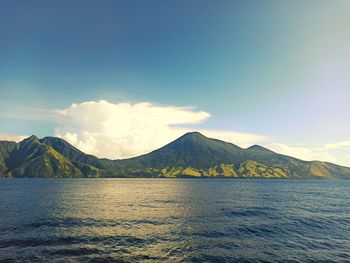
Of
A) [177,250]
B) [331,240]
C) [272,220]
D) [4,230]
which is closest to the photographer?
[177,250]

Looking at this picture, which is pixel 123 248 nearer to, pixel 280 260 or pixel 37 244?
pixel 37 244

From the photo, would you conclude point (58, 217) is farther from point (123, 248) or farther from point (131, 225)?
point (123, 248)

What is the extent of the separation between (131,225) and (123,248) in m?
18.3

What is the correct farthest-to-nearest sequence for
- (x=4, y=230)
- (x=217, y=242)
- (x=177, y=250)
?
(x=4, y=230)
(x=217, y=242)
(x=177, y=250)

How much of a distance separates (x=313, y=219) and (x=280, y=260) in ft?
133

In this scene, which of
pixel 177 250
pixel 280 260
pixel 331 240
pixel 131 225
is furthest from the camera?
pixel 131 225

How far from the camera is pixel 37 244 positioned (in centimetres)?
4372

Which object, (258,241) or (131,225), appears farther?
(131,225)

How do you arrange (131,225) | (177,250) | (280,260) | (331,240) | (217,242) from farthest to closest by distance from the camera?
(131,225)
(331,240)
(217,242)
(177,250)
(280,260)

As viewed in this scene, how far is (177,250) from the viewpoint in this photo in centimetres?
4175

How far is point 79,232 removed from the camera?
52.4 m

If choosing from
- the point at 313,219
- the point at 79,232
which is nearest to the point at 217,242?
the point at 79,232

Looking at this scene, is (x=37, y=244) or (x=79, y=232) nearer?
(x=37, y=244)

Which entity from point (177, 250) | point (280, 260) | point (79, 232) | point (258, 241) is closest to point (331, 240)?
point (258, 241)
